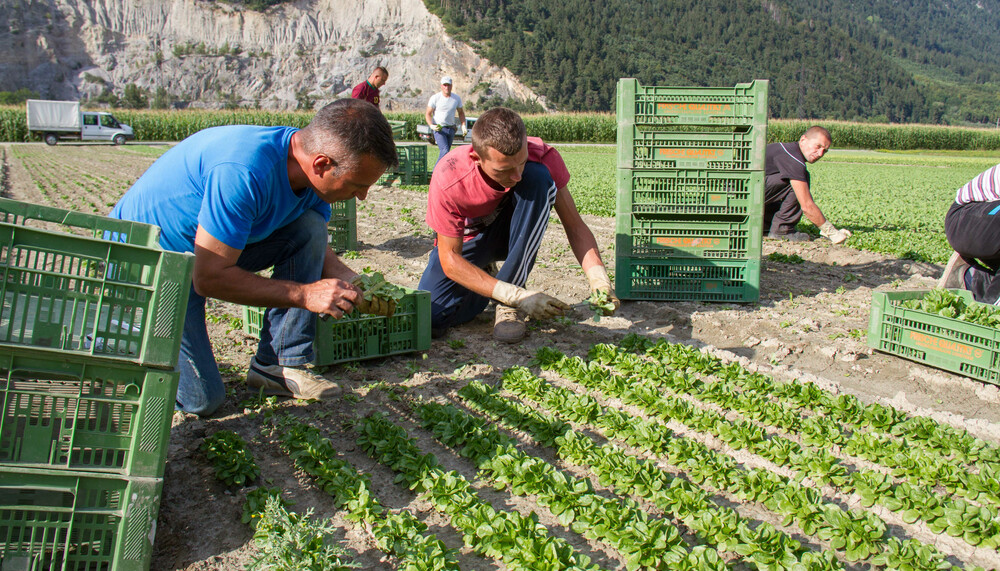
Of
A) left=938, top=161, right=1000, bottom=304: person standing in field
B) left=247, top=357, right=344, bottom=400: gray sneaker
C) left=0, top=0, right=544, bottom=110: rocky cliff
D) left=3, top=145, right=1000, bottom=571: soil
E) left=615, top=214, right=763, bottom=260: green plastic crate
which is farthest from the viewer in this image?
left=0, top=0, right=544, bottom=110: rocky cliff

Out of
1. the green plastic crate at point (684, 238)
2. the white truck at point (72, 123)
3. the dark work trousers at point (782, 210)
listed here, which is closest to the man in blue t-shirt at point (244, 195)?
the green plastic crate at point (684, 238)

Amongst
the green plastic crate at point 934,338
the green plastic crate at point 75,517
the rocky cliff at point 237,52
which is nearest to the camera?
the green plastic crate at point 75,517

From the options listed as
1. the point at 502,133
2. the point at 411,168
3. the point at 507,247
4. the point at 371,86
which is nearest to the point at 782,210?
the point at 507,247

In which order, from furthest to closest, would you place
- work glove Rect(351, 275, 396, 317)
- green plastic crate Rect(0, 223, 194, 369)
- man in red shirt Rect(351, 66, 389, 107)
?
1. man in red shirt Rect(351, 66, 389, 107)
2. work glove Rect(351, 275, 396, 317)
3. green plastic crate Rect(0, 223, 194, 369)

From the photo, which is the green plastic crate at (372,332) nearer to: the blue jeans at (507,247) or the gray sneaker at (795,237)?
the blue jeans at (507,247)

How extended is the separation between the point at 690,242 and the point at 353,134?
3.95 m

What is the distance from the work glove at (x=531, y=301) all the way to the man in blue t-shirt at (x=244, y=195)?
1175mm

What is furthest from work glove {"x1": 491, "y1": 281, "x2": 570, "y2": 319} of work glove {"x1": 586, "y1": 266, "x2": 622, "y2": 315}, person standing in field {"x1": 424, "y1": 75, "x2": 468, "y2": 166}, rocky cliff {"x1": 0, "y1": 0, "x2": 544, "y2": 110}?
rocky cliff {"x1": 0, "y1": 0, "x2": 544, "y2": 110}

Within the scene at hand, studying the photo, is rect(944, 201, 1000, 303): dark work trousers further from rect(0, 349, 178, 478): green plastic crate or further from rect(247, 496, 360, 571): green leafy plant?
rect(0, 349, 178, 478): green plastic crate

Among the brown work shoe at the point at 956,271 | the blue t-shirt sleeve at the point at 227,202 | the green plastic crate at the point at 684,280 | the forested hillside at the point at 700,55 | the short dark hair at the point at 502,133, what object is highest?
the forested hillside at the point at 700,55

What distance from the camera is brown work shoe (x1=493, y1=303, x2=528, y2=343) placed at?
17.0 feet

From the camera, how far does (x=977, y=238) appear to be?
5.36 m

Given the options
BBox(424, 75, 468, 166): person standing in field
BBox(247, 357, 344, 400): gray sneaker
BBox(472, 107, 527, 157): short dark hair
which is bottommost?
BBox(247, 357, 344, 400): gray sneaker

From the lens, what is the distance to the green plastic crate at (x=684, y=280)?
20.9ft
